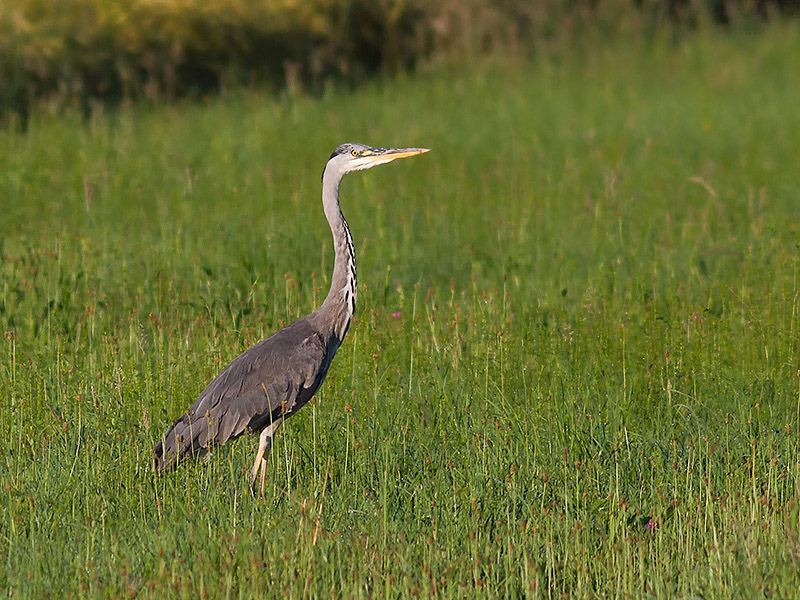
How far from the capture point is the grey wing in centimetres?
607

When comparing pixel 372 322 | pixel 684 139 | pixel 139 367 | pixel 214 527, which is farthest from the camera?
pixel 684 139

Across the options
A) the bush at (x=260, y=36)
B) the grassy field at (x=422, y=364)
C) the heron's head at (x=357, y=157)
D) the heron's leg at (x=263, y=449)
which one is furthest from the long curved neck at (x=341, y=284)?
the bush at (x=260, y=36)

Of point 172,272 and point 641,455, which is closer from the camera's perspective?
point 641,455

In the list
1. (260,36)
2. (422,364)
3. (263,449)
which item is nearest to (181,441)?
(263,449)

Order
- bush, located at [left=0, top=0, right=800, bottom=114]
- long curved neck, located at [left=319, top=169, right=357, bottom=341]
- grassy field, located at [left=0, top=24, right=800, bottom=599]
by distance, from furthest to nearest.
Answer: bush, located at [left=0, top=0, right=800, bottom=114] → long curved neck, located at [left=319, top=169, right=357, bottom=341] → grassy field, located at [left=0, top=24, right=800, bottom=599]

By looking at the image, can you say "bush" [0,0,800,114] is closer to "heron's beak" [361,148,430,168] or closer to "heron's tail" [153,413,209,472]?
"heron's beak" [361,148,430,168]

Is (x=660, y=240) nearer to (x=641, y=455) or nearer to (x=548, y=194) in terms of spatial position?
(x=548, y=194)

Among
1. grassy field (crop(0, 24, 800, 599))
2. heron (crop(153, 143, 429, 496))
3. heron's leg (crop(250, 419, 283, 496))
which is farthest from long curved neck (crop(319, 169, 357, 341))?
heron's leg (crop(250, 419, 283, 496))

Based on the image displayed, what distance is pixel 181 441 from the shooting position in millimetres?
5969

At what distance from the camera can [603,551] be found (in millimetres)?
5168

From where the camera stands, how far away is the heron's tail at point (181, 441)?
5.84 metres

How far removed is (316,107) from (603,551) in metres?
11.2

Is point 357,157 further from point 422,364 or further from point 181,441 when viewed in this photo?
point 181,441

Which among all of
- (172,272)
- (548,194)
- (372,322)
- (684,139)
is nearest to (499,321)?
(372,322)
